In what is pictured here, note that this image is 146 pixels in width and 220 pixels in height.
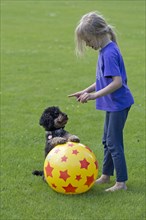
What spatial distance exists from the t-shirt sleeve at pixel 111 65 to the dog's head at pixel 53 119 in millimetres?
764

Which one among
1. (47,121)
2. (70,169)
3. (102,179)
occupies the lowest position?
(102,179)

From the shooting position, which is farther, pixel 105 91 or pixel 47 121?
pixel 47 121

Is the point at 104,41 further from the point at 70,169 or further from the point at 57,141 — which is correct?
the point at 70,169

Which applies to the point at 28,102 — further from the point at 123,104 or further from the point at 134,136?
the point at 123,104

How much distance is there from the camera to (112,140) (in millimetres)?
5344

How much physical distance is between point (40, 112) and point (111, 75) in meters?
3.73

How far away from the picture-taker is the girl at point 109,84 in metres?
4.99

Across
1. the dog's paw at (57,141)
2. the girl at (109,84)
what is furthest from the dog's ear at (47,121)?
the girl at (109,84)

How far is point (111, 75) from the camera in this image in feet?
16.3

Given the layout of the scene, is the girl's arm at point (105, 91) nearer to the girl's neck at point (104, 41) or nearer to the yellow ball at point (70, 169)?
the girl's neck at point (104, 41)

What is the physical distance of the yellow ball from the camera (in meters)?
5.14

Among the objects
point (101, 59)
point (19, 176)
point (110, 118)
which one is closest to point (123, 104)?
point (110, 118)

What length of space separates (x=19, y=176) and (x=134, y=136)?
220cm

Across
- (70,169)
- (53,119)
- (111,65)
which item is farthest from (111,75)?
(70,169)
